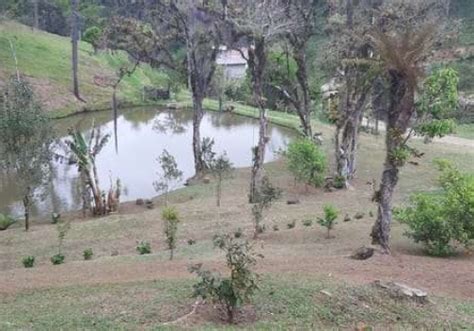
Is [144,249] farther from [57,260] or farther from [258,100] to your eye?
[258,100]

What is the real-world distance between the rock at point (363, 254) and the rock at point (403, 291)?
2894mm

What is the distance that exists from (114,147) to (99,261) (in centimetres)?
2521

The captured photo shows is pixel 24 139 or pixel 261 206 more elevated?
pixel 24 139

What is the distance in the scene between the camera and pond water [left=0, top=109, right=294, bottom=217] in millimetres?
29500

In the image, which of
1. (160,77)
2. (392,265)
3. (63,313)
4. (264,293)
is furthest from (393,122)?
(160,77)

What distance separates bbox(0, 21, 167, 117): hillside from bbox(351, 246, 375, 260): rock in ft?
137

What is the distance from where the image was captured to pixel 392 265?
48.6 ft

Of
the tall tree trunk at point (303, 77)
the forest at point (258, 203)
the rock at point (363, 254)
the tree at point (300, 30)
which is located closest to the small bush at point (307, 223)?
the forest at point (258, 203)

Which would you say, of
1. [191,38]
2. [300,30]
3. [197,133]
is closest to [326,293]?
[300,30]

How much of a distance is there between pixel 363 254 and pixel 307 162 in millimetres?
12742

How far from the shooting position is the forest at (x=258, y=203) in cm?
1152

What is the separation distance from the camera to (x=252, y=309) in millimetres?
11344

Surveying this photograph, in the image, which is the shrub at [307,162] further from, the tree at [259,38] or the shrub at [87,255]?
the shrub at [87,255]

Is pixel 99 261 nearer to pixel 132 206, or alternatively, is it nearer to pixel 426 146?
pixel 132 206
